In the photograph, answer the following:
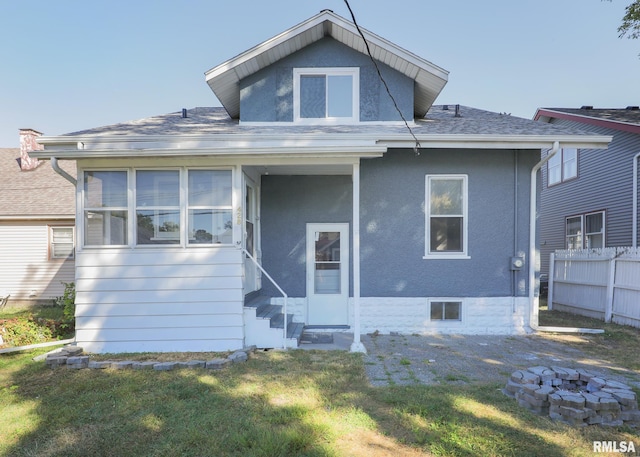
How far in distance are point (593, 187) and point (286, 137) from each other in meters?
11.0

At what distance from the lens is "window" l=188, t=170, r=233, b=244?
239 inches

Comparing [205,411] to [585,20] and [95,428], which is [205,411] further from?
[585,20]

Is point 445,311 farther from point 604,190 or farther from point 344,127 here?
point 604,190

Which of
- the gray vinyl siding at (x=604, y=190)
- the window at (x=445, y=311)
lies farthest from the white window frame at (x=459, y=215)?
the gray vinyl siding at (x=604, y=190)

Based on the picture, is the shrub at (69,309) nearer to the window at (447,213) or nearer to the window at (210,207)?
the window at (210,207)

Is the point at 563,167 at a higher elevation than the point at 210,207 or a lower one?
higher

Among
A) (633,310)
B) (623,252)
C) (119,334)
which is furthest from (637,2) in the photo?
(119,334)

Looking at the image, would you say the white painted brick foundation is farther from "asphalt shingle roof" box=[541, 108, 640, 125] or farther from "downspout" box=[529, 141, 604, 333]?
"asphalt shingle roof" box=[541, 108, 640, 125]

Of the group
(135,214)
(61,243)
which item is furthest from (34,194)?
(135,214)

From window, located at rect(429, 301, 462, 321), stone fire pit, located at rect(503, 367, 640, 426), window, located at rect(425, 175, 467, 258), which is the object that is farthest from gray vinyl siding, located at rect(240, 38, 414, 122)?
stone fire pit, located at rect(503, 367, 640, 426)

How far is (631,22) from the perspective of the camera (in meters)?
11.6

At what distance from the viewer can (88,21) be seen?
10859mm

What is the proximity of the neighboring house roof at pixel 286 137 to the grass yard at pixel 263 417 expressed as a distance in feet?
10.9

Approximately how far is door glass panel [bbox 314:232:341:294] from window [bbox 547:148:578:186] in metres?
9.64
